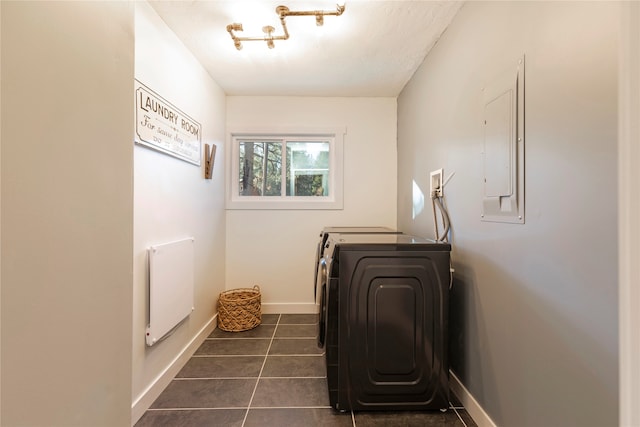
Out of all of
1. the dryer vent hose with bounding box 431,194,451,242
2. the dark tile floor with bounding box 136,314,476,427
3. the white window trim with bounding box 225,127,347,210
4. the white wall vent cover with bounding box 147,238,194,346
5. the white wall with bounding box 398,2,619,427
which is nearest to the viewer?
the white wall with bounding box 398,2,619,427

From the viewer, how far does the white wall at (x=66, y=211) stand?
19.3 inches

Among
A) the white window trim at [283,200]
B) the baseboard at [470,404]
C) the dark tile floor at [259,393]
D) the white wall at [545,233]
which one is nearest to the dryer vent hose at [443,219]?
the white wall at [545,233]

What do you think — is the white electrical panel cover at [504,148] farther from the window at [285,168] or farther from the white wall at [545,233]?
the window at [285,168]

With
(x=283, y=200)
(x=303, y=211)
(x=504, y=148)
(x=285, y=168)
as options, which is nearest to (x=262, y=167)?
(x=285, y=168)

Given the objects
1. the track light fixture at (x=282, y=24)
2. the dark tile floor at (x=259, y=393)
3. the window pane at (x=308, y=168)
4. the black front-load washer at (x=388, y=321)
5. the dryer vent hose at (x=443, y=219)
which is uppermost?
the track light fixture at (x=282, y=24)

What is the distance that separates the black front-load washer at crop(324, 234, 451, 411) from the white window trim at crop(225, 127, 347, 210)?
156 centimetres

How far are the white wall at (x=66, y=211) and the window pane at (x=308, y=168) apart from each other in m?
2.33

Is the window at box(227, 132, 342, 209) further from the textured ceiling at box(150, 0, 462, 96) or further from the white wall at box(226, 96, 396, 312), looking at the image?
the textured ceiling at box(150, 0, 462, 96)

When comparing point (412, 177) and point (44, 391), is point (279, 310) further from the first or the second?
point (44, 391)

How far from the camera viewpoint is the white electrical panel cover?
1.12 m

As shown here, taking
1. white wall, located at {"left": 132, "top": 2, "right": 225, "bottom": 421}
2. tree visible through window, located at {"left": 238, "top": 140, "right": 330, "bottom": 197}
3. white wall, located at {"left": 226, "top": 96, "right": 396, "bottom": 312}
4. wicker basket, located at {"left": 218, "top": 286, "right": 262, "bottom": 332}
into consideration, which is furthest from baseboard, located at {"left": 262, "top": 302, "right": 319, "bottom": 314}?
tree visible through window, located at {"left": 238, "top": 140, "right": 330, "bottom": 197}

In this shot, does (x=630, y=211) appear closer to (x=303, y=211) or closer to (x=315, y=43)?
(x=315, y=43)

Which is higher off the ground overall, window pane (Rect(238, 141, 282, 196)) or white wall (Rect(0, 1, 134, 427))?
window pane (Rect(238, 141, 282, 196))

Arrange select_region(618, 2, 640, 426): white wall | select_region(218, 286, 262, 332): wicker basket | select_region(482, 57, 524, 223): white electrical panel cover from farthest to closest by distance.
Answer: select_region(218, 286, 262, 332): wicker basket < select_region(482, 57, 524, 223): white electrical panel cover < select_region(618, 2, 640, 426): white wall
